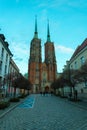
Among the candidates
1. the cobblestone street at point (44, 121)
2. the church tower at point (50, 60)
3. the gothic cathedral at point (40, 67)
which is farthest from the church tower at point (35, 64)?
the cobblestone street at point (44, 121)

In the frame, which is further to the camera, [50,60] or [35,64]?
[50,60]

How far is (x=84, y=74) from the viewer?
20.1m

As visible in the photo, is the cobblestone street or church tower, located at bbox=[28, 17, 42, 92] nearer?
the cobblestone street

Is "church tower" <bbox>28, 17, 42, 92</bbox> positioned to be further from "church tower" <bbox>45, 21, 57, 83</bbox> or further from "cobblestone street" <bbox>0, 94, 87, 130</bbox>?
"cobblestone street" <bbox>0, 94, 87, 130</bbox>

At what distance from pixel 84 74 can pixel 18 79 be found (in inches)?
567

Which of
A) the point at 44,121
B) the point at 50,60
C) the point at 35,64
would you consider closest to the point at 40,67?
the point at 35,64

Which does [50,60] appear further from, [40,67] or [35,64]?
[35,64]

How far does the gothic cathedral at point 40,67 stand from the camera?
339 feet

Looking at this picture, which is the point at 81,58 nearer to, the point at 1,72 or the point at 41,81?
the point at 1,72

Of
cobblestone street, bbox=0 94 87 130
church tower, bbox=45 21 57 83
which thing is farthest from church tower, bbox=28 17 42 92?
cobblestone street, bbox=0 94 87 130

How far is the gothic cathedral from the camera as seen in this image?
103 meters

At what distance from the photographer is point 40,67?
107 metres

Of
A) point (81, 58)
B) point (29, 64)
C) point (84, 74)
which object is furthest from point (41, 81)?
point (84, 74)

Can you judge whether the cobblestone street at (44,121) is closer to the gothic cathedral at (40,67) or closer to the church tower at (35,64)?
the gothic cathedral at (40,67)
